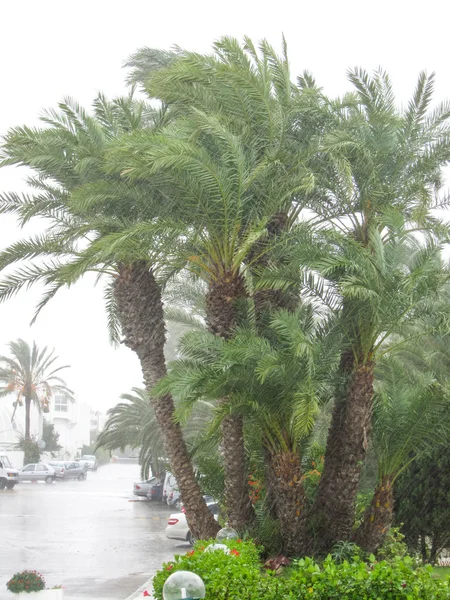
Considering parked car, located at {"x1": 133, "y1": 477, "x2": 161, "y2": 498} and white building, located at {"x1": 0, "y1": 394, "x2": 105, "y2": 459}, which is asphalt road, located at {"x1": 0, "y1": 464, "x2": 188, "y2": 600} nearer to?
parked car, located at {"x1": 133, "y1": 477, "x2": 161, "y2": 498}

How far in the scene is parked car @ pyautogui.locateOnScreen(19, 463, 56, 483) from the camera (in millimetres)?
52938

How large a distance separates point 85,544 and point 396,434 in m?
12.9

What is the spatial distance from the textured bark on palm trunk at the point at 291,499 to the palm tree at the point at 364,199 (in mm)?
445

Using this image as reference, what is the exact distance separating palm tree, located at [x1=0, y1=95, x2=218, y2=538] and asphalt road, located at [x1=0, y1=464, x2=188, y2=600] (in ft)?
12.1

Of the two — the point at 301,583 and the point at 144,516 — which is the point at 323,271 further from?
the point at 144,516

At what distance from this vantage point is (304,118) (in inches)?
524

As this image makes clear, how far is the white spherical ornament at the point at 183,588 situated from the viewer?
20.7 feet

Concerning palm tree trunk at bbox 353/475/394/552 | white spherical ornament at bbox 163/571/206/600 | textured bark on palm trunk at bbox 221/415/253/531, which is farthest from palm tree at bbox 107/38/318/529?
white spherical ornament at bbox 163/571/206/600

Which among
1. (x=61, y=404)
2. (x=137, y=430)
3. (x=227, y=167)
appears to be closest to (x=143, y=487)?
(x=137, y=430)

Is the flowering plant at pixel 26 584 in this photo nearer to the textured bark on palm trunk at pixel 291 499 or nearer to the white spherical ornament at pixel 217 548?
the white spherical ornament at pixel 217 548

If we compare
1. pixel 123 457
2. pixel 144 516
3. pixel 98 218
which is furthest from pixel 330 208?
pixel 123 457

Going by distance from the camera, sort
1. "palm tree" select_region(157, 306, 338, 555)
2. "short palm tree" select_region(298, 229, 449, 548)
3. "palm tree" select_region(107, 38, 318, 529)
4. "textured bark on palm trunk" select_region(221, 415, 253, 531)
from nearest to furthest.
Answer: "palm tree" select_region(157, 306, 338, 555) → "short palm tree" select_region(298, 229, 449, 548) → "palm tree" select_region(107, 38, 318, 529) → "textured bark on palm trunk" select_region(221, 415, 253, 531)

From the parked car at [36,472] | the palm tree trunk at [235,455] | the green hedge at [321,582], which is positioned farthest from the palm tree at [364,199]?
the parked car at [36,472]

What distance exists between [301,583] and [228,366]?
12.6 feet
